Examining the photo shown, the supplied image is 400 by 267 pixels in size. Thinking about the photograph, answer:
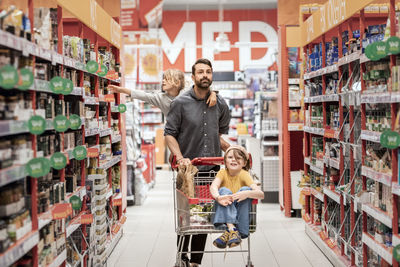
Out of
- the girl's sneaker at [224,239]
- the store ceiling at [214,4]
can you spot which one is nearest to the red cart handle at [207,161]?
the girl's sneaker at [224,239]

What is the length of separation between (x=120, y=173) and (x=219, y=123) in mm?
2515

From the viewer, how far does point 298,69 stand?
811 centimetres

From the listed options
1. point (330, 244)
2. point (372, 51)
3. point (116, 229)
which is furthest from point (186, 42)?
point (372, 51)

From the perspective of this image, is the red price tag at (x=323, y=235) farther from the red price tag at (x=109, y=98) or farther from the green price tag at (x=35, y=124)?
the green price tag at (x=35, y=124)

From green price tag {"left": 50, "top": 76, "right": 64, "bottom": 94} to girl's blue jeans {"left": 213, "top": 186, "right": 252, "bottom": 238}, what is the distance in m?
1.30

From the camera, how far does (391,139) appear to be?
11.0ft

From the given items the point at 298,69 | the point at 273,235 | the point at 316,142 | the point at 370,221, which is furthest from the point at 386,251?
the point at 298,69

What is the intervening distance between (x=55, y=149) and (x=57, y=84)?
0.61 m

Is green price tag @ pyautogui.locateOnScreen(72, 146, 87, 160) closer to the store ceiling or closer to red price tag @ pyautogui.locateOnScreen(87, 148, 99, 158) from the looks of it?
red price tag @ pyautogui.locateOnScreen(87, 148, 99, 158)

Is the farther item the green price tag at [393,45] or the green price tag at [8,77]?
the green price tag at [393,45]

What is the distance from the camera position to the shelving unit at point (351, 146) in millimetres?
3781

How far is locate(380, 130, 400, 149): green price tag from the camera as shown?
331 cm

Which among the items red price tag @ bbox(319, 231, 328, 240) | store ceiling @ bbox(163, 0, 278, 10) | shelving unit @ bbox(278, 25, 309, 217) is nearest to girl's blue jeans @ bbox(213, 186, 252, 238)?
red price tag @ bbox(319, 231, 328, 240)

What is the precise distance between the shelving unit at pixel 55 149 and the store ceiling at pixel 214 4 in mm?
13665
